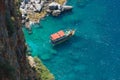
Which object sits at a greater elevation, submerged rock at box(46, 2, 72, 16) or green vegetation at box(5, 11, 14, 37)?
green vegetation at box(5, 11, 14, 37)

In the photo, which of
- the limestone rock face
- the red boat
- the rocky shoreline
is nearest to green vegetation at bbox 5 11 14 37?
Answer: the limestone rock face

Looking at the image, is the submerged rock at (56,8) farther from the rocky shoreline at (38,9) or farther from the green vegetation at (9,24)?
the green vegetation at (9,24)

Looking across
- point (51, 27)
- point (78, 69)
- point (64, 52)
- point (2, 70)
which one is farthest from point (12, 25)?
point (51, 27)

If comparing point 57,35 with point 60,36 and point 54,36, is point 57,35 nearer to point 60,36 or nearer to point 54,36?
point 54,36

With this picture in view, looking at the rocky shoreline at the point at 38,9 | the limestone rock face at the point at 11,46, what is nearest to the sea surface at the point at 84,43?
the rocky shoreline at the point at 38,9

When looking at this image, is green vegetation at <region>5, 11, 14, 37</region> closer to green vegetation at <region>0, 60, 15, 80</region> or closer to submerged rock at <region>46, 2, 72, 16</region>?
green vegetation at <region>0, 60, 15, 80</region>

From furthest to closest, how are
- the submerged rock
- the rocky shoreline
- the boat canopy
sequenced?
the submerged rock → the rocky shoreline → the boat canopy
